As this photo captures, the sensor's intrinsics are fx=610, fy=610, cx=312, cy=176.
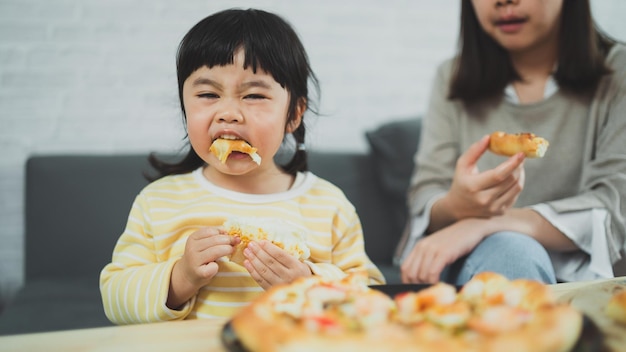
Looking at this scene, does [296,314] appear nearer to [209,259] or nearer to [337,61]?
[209,259]

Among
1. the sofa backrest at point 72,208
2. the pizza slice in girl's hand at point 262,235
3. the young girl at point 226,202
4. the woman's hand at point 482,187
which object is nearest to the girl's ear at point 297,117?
the young girl at point 226,202

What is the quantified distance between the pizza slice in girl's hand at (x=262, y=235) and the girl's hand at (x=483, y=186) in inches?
18.0

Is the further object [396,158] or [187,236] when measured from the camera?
[396,158]

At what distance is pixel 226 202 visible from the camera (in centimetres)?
100

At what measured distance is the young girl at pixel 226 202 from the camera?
0.88 metres

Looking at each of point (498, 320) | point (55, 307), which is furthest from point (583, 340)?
point (55, 307)

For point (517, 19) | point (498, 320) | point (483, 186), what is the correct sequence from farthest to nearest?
point (517, 19) < point (483, 186) < point (498, 320)

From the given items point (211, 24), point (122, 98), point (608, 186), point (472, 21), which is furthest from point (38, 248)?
point (608, 186)

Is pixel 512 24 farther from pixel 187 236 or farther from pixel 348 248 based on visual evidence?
pixel 187 236

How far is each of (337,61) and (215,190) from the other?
136 centimetres

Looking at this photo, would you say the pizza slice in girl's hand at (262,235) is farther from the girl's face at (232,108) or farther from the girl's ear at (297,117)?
the girl's ear at (297,117)

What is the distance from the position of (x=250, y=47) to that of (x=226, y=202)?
10.1 inches

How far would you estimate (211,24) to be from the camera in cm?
93

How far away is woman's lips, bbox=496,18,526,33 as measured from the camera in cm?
131
